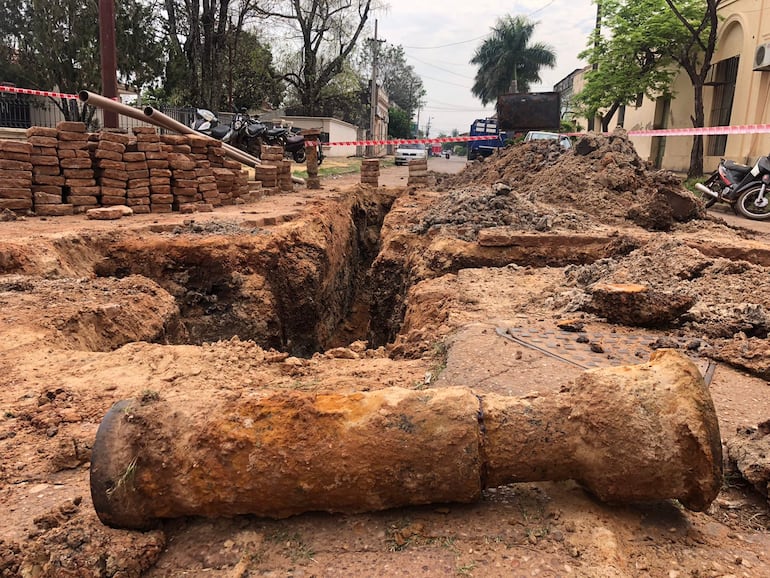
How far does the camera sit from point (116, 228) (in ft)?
23.7

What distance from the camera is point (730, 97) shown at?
17.8 m

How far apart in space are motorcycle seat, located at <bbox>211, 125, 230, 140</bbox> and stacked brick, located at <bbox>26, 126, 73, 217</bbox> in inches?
312

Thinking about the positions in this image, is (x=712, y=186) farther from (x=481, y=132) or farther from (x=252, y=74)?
(x=252, y=74)

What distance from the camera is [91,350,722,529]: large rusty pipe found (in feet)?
6.16

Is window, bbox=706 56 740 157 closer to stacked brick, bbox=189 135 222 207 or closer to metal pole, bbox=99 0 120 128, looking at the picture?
stacked brick, bbox=189 135 222 207

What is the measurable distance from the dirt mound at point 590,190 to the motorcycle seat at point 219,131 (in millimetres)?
7865

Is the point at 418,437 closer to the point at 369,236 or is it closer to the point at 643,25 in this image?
the point at 369,236

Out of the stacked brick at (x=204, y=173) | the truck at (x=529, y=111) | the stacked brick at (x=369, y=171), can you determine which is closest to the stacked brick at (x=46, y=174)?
the stacked brick at (x=204, y=173)

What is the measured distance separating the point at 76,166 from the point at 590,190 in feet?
26.5

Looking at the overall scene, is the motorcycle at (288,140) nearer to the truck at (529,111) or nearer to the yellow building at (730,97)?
the truck at (529,111)

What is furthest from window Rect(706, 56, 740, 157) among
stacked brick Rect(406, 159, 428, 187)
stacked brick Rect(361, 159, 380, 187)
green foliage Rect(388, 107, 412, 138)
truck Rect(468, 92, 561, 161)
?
green foliage Rect(388, 107, 412, 138)

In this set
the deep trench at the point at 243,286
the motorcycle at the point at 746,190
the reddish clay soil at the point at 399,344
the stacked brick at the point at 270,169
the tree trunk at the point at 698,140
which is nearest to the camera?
the reddish clay soil at the point at 399,344

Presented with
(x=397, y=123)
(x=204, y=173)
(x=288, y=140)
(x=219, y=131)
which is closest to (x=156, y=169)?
(x=204, y=173)

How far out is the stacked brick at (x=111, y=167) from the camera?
27.6 feet
